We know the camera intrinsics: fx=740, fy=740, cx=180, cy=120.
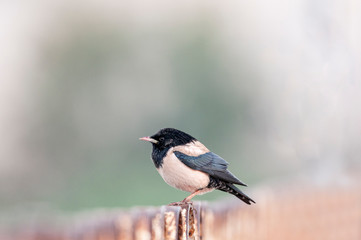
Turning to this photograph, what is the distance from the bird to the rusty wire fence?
0.28 feet

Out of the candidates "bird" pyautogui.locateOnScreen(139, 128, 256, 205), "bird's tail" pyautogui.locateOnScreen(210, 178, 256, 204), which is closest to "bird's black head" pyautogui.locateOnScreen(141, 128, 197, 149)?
"bird" pyautogui.locateOnScreen(139, 128, 256, 205)

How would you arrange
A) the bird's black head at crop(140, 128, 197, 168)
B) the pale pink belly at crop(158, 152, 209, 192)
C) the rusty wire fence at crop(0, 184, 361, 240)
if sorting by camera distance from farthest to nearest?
the bird's black head at crop(140, 128, 197, 168)
the pale pink belly at crop(158, 152, 209, 192)
the rusty wire fence at crop(0, 184, 361, 240)

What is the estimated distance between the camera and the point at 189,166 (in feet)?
8.96

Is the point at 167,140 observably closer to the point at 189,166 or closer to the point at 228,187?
the point at 189,166

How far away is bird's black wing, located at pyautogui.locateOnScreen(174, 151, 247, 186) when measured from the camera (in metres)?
2.68

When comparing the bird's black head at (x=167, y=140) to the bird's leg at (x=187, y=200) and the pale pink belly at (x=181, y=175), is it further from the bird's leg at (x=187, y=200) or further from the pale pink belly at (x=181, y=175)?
the bird's leg at (x=187, y=200)

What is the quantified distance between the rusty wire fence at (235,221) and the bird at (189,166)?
0.08 metres

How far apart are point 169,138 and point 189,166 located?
0.14 metres

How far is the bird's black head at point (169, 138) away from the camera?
9.14 ft

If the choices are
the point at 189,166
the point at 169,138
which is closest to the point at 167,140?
the point at 169,138

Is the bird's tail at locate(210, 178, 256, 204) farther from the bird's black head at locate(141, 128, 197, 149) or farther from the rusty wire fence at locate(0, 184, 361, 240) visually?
the bird's black head at locate(141, 128, 197, 149)

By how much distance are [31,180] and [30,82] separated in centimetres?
486

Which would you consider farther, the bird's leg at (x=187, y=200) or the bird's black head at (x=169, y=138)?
the bird's black head at (x=169, y=138)

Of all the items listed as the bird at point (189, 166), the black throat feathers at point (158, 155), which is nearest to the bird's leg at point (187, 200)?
the bird at point (189, 166)
